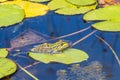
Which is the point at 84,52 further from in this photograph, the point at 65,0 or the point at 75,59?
the point at 65,0

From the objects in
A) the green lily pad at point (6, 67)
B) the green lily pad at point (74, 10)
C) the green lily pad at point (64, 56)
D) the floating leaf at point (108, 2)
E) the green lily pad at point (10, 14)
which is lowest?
the green lily pad at point (6, 67)

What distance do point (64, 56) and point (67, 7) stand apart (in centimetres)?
61

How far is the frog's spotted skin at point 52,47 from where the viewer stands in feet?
5.52

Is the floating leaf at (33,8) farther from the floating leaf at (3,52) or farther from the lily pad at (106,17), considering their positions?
the floating leaf at (3,52)

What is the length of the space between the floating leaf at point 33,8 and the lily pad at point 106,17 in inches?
11.7

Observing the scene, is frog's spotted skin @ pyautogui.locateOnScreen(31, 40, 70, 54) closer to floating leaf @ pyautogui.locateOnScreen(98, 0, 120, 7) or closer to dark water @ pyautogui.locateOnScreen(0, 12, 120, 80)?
dark water @ pyautogui.locateOnScreen(0, 12, 120, 80)

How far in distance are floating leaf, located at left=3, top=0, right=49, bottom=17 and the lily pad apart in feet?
0.97

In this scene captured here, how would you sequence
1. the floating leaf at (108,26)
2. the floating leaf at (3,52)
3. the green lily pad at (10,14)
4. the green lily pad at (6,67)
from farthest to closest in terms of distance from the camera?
1. the green lily pad at (10,14)
2. the floating leaf at (108,26)
3. the floating leaf at (3,52)
4. the green lily pad at (6,67)

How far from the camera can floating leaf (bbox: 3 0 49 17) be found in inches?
83.6

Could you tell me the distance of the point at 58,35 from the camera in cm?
190

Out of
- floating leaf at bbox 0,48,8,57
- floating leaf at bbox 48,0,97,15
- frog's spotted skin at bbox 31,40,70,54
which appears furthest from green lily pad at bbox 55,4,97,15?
floating leaf at bbox 0,48,8,57

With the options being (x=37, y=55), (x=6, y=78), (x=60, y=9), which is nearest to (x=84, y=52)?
(x=37, y=55)

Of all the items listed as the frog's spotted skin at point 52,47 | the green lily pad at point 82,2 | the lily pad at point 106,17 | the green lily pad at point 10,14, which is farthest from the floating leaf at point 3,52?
the green lily pad at point 82,2

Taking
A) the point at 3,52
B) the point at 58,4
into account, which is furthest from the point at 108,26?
the point at 3,52
